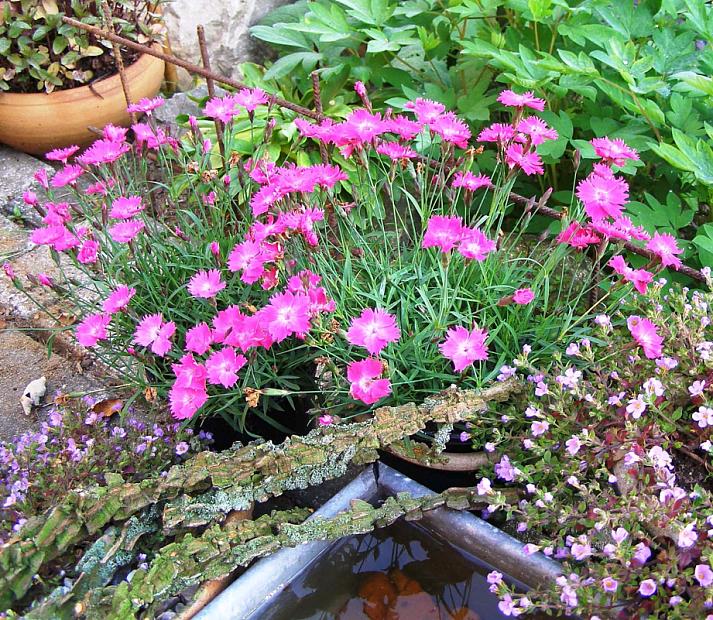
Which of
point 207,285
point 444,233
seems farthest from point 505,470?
point 207,285

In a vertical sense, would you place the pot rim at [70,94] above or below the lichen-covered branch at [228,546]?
above

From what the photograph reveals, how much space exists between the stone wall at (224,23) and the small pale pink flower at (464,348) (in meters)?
2.48

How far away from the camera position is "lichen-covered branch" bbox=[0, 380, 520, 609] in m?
1.48

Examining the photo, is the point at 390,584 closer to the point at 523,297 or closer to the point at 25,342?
the point at 523,297

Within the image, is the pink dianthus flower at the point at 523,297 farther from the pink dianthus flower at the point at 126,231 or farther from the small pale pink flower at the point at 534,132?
the pink dianthus flower at the point at 126,231

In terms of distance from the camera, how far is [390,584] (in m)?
1.61

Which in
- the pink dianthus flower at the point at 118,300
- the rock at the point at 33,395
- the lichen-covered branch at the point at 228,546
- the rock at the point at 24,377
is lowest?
the rock at the point at 24,377

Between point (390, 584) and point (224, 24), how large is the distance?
2.84 meters

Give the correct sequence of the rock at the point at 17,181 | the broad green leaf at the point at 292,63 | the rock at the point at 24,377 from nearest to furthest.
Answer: the rock at the point at 24,377 → the broad green leaf at the point at 292,63 → the rock at the point at 17,181

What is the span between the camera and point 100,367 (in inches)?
94.6

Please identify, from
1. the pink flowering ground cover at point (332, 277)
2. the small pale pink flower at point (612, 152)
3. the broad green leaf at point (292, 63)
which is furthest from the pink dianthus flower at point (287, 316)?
the broad green leaf at point (292, 63)

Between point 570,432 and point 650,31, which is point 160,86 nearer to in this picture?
point 650,31

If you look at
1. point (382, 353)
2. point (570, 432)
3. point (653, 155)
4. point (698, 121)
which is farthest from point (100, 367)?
point (698, 121)

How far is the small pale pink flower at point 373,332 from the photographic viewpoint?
1449 millimetres
